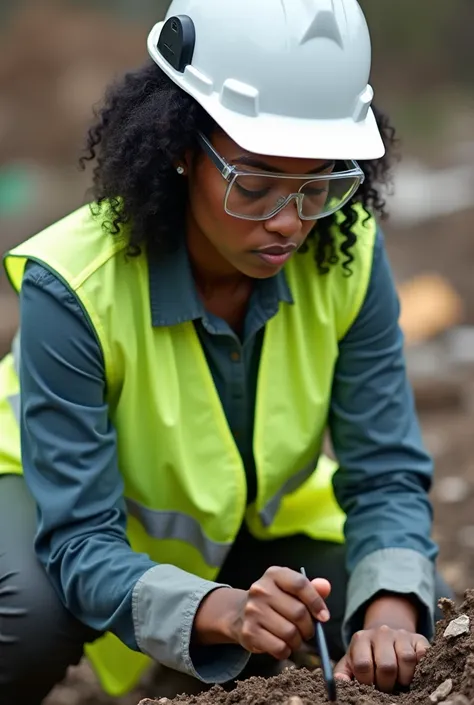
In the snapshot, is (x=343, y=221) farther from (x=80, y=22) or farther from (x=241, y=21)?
(x=80, y=22)

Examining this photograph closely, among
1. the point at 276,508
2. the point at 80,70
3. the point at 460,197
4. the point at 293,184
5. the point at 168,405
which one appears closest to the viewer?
the point at 293,184

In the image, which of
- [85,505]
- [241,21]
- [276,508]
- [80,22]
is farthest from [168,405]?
[80,22]

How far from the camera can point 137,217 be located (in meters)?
2.53

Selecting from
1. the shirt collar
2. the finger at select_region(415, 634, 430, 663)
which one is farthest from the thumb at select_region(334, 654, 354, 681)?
the shirt collar

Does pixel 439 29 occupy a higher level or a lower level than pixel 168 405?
lower

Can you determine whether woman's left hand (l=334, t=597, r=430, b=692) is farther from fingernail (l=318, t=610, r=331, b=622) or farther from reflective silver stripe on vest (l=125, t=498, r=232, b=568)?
reflective silver stripe on vest (l=125, t=498, r=232, b=568)

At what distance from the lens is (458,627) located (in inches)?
85.7

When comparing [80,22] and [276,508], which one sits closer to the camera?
[276,508]

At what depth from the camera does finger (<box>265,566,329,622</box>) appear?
2043mm

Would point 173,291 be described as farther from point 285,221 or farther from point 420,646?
point 420,646

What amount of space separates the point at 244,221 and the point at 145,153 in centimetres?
24

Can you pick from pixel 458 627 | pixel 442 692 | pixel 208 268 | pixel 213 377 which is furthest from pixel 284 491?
pixel 442 692

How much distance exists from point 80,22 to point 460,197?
490 centimetres

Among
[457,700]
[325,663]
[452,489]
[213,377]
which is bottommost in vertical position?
[452,489]
